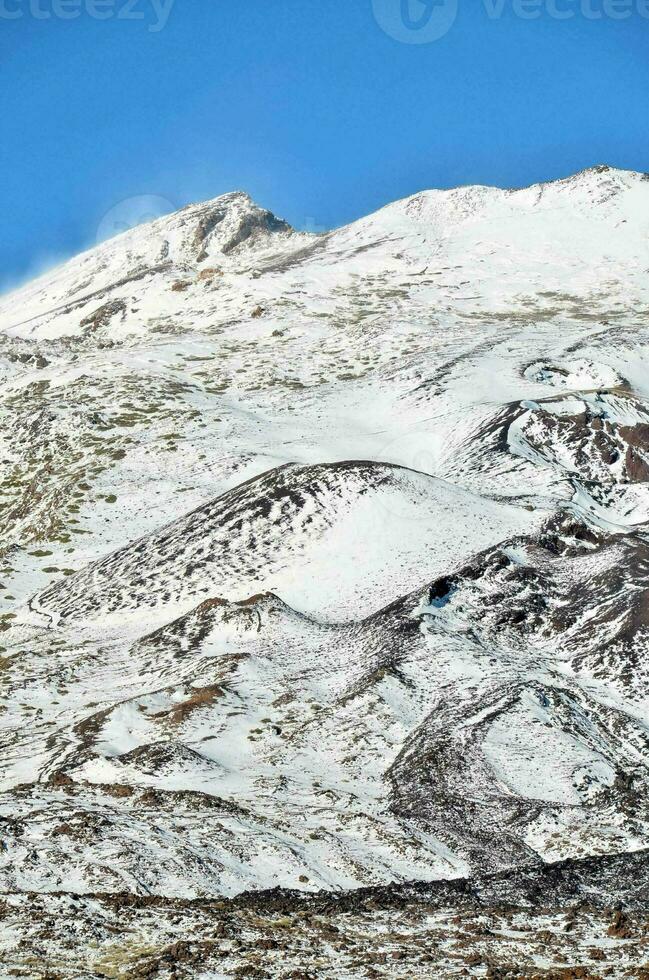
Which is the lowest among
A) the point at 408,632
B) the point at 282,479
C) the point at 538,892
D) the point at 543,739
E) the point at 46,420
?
the point at 538,892

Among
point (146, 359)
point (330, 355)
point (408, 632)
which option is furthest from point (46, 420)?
point (408, 632)

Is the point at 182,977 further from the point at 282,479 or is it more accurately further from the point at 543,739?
the point at 282,479

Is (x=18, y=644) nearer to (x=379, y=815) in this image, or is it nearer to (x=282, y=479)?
(x=282, y=479)

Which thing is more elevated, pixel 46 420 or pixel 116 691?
pixel 46 420

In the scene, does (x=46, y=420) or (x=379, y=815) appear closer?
(x=379, y=815)

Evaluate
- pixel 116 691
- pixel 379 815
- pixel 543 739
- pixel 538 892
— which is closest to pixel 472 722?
pixel 543 739

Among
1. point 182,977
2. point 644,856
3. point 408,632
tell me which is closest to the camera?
point 182,977

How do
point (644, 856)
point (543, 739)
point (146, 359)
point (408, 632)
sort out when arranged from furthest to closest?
1. point (146, 359)
2. point (408, 632)
3. point (543, 739)
4. point (644, 856)
